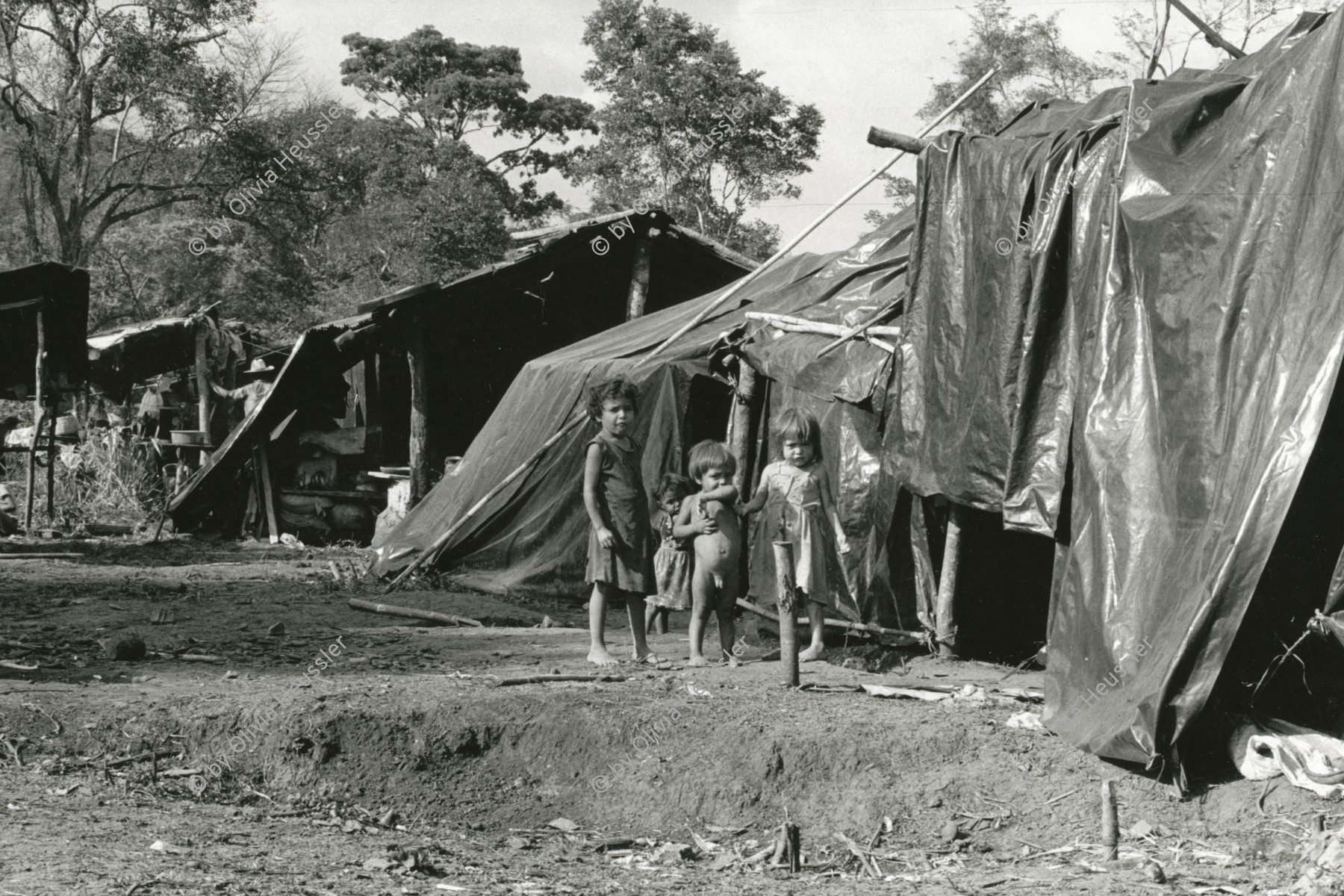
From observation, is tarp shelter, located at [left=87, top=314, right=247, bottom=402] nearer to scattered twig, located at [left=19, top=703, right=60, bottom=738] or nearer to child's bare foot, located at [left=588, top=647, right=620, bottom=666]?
child's bare foot, located at [left=588, top=647, right=620, bottom=666]

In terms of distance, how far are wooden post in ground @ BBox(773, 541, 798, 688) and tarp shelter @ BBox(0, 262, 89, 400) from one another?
384 inches

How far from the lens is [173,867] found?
3447 millimetres

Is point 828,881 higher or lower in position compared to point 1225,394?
lower

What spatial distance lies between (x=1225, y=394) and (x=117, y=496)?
1526 cm

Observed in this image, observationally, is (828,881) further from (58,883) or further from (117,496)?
(117,496)

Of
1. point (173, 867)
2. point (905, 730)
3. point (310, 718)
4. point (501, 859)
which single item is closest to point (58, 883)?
point (173, 867)

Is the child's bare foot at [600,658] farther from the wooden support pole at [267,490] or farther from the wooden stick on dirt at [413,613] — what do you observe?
the wooden support pole at [267,490]

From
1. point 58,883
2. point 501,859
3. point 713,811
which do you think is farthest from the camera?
point 713,811

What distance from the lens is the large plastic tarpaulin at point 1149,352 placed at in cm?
396

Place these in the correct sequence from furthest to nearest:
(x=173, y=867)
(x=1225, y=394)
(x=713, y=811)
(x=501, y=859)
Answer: (x=713, y=811), (x=1225, y=394), (x=501, y=859), (x=173, y=867)

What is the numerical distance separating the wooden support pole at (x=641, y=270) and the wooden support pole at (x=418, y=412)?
2276 mm

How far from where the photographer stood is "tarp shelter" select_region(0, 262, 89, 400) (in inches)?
501

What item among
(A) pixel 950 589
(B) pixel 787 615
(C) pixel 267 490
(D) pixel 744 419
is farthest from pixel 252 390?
(B) pixel 787 615

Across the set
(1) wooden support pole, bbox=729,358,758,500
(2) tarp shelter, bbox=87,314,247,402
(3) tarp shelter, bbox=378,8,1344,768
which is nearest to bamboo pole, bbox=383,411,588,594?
(1) wooden support pole, bbox=729,358,758,500
